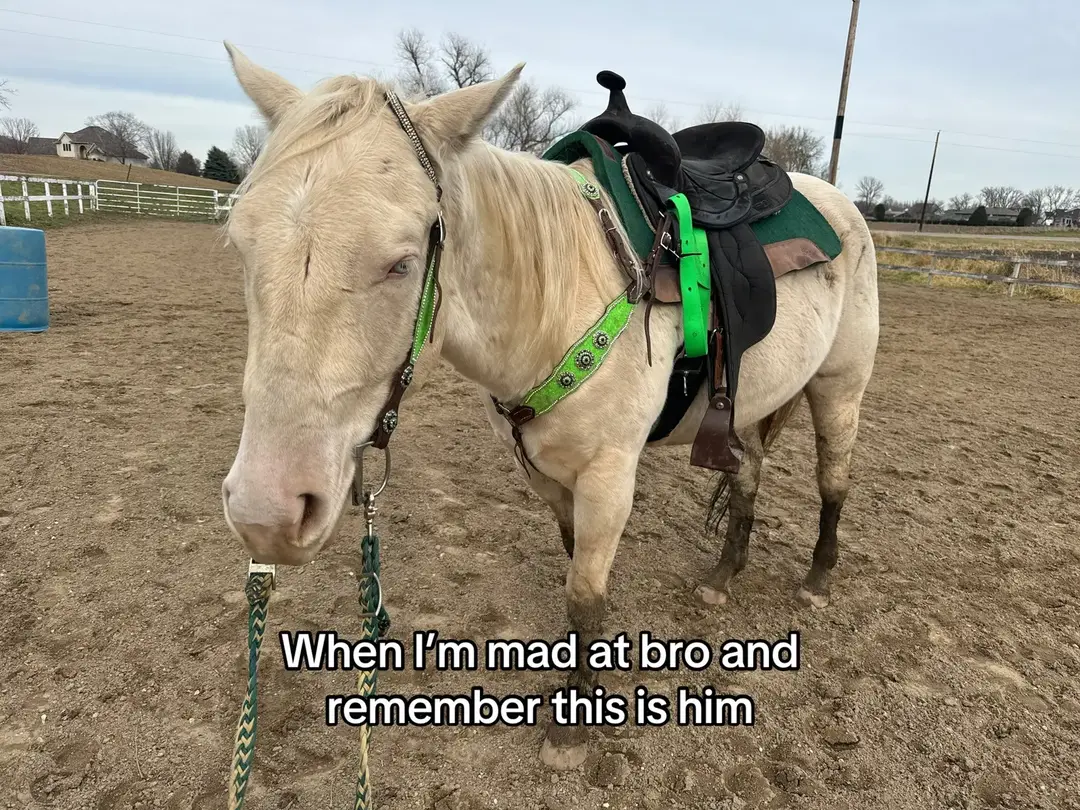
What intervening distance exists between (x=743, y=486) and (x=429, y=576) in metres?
1.65

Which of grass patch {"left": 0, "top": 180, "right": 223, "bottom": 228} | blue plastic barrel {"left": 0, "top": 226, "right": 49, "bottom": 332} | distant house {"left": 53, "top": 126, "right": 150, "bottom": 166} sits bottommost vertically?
blue plastic barrel {"left": 0, "top": 226, "right": 49, "bottom": 332}

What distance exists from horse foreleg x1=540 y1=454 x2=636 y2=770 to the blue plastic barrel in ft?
22.4

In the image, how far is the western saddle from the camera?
Result: 2.00m

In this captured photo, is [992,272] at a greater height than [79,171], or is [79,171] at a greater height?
[79,171]

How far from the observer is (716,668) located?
2.50 meters

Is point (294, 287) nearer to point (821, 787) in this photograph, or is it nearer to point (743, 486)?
point (821, 787)

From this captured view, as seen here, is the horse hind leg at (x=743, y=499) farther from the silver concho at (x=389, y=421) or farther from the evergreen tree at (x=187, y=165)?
the evergreen tree at (x=187, y=165)

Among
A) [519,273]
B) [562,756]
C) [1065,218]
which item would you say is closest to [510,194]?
[519,273]

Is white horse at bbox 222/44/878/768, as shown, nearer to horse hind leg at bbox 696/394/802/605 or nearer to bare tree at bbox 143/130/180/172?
horse hind leg at bbox 696/394/802/605

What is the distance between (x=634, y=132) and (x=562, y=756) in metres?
2.16

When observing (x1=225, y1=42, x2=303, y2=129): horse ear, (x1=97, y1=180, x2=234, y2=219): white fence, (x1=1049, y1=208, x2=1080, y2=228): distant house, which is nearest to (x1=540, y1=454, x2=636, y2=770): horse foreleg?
(x1=225, y1=42, x2=303, y2=129): horse ear

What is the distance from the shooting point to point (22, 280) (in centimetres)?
614

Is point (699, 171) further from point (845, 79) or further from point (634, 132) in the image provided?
point (845, 79)

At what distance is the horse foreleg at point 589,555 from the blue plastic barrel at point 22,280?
22.4ft
